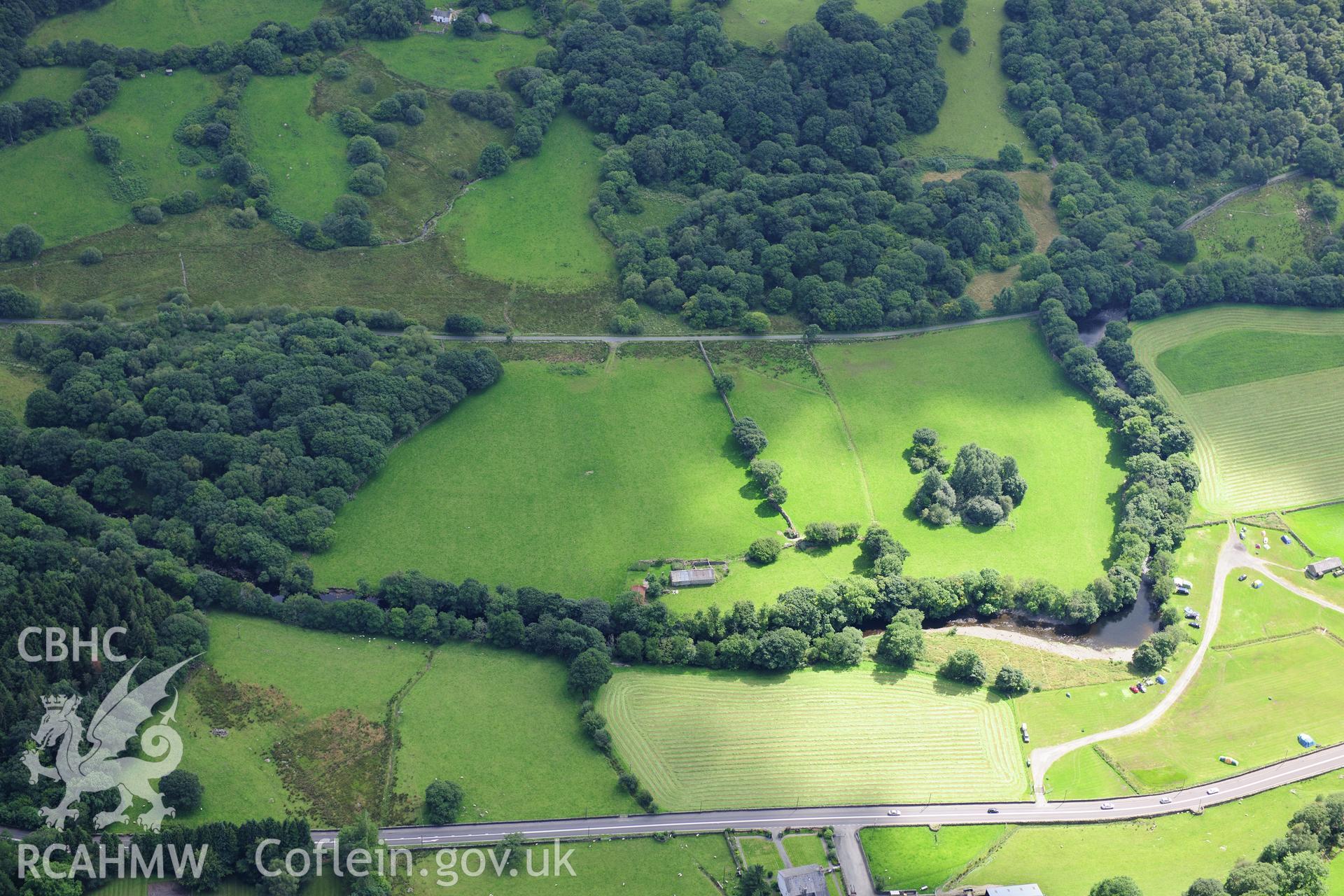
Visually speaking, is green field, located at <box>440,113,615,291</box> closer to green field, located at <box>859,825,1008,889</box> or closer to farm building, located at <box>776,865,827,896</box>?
green field, located at <box>859,825,1008,889</box>

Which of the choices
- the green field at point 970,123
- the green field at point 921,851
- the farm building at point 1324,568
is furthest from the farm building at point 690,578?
the green field at point 970,123

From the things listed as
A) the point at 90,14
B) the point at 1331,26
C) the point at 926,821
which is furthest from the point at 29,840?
the point at 1331,26

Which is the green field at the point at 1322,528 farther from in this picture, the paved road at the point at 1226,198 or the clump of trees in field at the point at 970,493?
the paved road at the point at 1226,198

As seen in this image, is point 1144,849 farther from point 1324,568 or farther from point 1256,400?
point 1256,400

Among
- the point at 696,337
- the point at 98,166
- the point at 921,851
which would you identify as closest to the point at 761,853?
the point at 921,851

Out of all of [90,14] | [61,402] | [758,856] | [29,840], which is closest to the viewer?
[29,840]

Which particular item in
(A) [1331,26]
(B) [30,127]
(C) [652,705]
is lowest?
(C) [652,705]

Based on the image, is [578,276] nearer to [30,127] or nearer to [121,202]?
[121,202]
